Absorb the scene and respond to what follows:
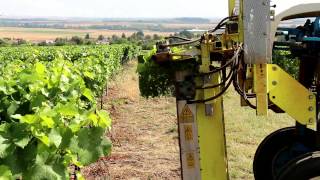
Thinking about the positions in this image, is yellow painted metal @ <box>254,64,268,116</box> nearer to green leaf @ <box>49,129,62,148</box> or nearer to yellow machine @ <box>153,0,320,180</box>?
yellow machine @ <box>153,0,320,180</box>

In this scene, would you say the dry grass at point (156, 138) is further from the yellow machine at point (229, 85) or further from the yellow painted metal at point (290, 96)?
the yellow painted metal at point (290, 96)

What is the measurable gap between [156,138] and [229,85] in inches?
247

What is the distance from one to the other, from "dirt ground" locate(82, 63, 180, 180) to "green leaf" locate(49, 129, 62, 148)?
4.62 meters

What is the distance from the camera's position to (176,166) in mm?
8070

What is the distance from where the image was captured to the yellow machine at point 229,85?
159 inches

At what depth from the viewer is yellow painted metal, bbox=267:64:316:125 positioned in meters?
4.29

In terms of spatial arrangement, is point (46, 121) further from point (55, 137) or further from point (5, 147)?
point (5, 147)

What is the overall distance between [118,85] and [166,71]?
1693 centimetres

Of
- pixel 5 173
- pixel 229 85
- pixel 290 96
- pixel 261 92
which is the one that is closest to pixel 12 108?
pixel 5 173

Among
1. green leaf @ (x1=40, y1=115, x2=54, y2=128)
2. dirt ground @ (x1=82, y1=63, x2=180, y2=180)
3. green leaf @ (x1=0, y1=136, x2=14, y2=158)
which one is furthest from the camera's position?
dirt ground @ (x1=82, y1=63, x2=180, y2=180)

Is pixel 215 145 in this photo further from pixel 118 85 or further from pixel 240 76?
pixel 118 85

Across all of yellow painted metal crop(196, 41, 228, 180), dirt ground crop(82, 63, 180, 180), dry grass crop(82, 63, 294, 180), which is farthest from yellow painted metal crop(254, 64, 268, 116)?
dirt ground crop(82, 63, 180, 180)

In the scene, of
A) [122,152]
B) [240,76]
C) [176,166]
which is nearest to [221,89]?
[240,76]

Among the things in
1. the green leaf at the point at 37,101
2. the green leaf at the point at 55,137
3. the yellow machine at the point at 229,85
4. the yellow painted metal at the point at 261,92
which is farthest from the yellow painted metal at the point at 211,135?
the green leaf at the point at 55,137
